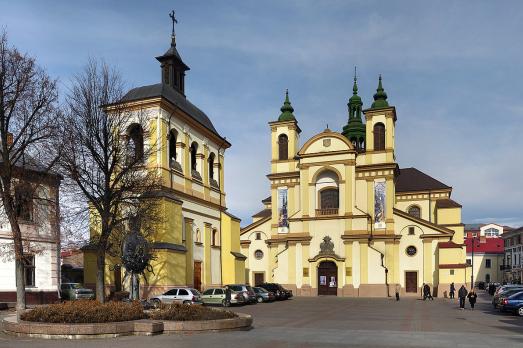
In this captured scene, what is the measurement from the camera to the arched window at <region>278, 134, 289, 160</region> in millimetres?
60031

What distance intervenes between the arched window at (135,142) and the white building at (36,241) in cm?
399

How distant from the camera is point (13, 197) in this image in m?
23.9

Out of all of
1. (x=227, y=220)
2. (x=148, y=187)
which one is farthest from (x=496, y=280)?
(x=148, y=187)

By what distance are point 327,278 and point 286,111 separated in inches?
802

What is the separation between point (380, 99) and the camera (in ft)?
189

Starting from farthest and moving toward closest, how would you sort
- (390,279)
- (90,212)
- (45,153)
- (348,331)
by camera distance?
(390,279), (90,212), (45,153), (348,331)

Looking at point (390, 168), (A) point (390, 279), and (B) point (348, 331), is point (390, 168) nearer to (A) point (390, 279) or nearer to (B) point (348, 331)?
(A) point (390, 279)

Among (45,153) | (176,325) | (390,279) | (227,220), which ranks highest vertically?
(45,153)

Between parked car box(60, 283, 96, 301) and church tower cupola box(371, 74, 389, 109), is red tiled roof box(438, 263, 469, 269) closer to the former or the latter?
church tower cupola box(371, 74, 389, 109)

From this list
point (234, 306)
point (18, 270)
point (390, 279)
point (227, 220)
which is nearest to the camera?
point (18, 270)

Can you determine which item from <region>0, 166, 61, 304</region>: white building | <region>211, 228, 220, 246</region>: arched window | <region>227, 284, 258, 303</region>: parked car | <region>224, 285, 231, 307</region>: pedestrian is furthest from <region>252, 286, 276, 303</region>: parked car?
<region>0, 166, 61, 304</region>: white building

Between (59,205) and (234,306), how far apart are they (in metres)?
12.8

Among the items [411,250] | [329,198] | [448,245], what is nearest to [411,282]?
[411,250]

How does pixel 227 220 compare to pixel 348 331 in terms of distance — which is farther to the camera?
pixel 227 220
